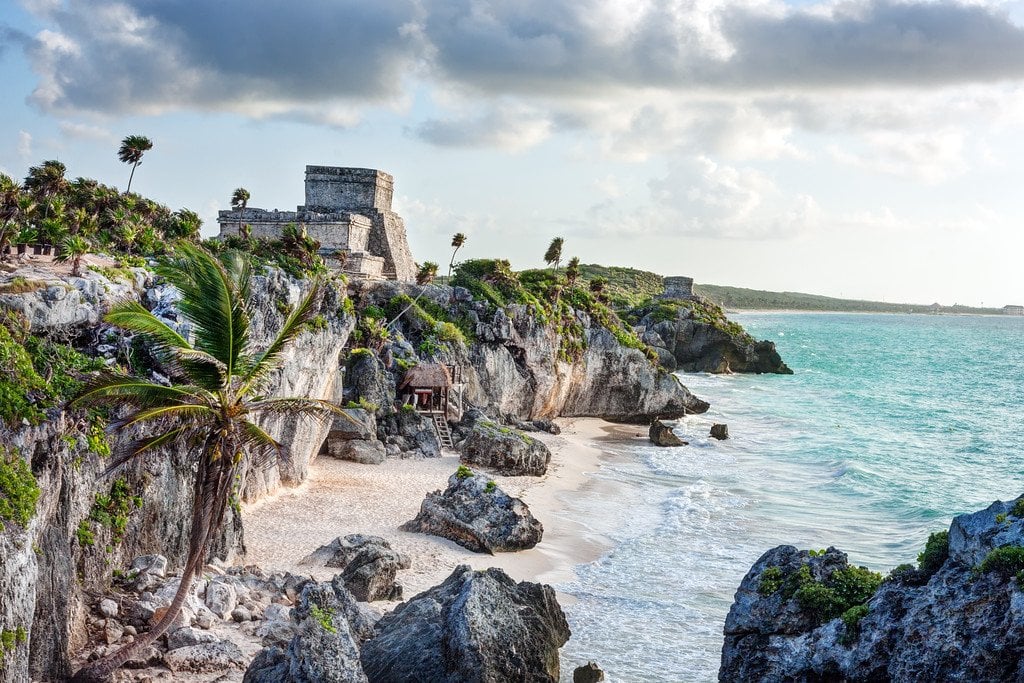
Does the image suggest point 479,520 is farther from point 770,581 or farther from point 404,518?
point 770,581

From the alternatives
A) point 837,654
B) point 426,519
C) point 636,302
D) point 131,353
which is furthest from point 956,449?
point 636,302

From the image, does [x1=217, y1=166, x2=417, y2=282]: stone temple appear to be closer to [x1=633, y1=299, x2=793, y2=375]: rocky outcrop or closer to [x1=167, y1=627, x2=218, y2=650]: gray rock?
[x1=167, y1=627, x2=218, y2=650]: gray rock

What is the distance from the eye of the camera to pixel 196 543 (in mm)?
12961

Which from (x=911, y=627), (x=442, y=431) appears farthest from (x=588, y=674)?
(x=442, y=431)

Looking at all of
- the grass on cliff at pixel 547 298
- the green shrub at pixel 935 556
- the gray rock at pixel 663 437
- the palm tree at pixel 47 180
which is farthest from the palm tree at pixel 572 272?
the green shrub at pixel 935 556

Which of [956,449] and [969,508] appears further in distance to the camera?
[956,449]

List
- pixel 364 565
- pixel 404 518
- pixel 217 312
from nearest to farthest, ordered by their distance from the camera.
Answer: pixel 217 312, pixel 364 565, pixel 404 518

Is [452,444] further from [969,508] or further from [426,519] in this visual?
[969,508]

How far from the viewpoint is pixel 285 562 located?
782 inches

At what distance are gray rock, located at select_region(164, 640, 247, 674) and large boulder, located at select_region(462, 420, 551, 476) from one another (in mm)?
17680

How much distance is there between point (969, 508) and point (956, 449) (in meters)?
15.0

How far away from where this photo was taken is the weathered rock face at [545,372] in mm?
40844

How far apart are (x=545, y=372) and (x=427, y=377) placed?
9329mm

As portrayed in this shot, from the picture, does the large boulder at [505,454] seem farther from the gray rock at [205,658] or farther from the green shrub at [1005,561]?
the green shrub at [1005,561]
